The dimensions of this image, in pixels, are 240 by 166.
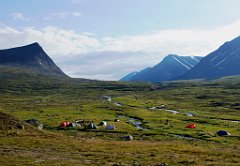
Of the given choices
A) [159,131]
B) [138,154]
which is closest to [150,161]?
[138,154]

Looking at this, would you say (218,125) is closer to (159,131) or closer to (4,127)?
(159,131)

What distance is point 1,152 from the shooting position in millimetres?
46781

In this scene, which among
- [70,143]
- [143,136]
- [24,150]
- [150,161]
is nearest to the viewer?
[150,161]

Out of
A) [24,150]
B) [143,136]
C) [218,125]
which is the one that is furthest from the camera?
[218,125]

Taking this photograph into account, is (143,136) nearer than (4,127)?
No

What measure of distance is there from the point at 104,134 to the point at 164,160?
1943 inches

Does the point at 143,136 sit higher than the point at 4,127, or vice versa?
the point at 4,127

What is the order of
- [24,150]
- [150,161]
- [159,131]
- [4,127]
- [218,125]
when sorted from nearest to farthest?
[150,161] → [24,150] → [4,127] → [159,131] → [218,125]

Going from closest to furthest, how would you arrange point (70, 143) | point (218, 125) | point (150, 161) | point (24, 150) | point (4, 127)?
point (150, 161) < point (24, 150) < point (70, 143) < point (4, 127) < point (218, 125)

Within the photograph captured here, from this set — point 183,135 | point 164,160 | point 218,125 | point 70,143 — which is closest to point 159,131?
point 183,135

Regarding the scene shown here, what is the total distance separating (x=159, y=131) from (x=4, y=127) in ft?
160

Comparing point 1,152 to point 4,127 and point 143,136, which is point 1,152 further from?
point 143,136

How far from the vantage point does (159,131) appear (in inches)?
4031

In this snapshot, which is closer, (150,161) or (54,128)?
(150,161)
